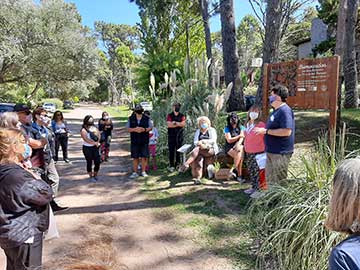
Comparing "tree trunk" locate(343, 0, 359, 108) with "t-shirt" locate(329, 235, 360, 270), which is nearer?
"t-shirt" locate(329, 235, 360, 270)

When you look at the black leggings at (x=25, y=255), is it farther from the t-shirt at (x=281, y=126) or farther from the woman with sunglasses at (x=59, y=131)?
the woman with sunglasses at (x=59, y=131)

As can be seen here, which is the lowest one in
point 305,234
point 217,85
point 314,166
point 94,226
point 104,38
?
point 94,226

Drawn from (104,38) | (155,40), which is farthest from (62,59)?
(104,38)

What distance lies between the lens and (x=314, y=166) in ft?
11.1

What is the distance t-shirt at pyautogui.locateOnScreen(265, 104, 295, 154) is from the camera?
424cm

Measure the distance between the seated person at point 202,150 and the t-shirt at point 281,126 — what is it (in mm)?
1953

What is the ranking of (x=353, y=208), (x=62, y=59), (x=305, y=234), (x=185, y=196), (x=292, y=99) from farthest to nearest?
(x=62, y=59) < (x=292, y=99) < (x=185, y=196) < (x=305, y=234) < (x=353, y=208)

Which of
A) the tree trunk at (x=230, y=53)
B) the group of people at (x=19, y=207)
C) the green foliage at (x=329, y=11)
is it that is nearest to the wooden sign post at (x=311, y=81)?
the group of people at (x=19, y=207)

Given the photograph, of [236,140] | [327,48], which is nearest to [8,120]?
[236,140]

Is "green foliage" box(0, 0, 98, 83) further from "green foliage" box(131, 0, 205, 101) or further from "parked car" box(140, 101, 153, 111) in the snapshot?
"parked car" box(140, 101, 153, 111)

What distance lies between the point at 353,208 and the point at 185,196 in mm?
4352

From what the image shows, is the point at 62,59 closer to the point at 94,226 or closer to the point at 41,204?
the point at 94,226

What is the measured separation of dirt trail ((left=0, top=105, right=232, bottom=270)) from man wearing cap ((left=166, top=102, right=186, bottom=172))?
→ 1232 millimetres

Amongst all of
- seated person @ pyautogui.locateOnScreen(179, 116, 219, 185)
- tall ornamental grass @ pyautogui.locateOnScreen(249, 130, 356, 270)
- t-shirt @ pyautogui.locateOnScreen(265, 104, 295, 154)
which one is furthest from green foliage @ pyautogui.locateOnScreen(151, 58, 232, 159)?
tall ornamental grass @ pyautogui.locateOnScreen(249, 130, 356, 270)
